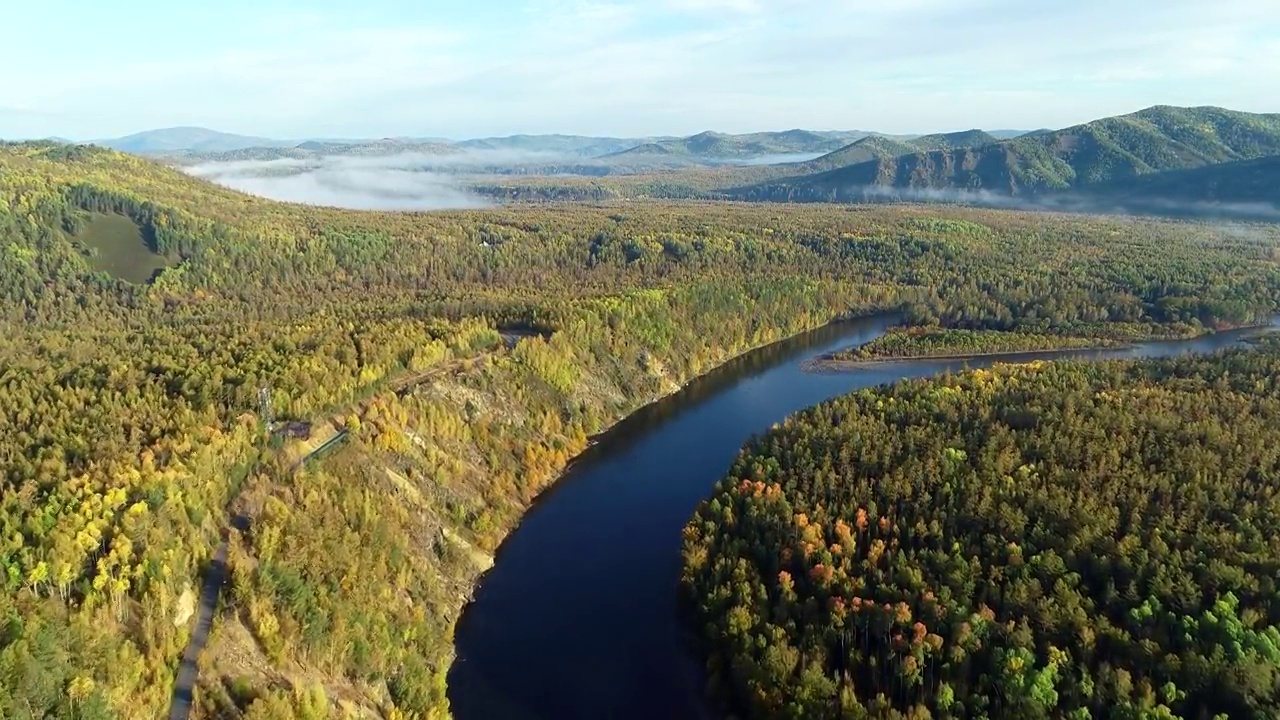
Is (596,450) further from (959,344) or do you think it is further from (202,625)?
(959,344)

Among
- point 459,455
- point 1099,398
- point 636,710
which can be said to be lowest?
point 636,710

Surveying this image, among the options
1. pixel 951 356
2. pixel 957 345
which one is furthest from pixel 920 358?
pixel 957 345

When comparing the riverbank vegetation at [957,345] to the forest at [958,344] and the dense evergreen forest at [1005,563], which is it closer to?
the forest at [958,344]

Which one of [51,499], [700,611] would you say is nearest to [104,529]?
[51,499]

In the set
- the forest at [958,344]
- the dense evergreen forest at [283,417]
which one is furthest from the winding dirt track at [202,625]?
the forest at [958,344]

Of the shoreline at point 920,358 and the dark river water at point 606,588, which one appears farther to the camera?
the shoreline at point 920,358

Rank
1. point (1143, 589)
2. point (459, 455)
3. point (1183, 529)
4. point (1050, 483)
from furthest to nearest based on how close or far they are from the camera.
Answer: point (459, 455) < point (1050, 483) < point (1183, 529) < point (1143, 589)

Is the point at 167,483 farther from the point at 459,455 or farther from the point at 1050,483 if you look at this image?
the point at 1050,483

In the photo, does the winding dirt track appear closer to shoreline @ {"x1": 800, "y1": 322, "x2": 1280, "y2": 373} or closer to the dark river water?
the dark river water
